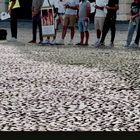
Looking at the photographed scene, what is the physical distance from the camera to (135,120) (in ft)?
16.3

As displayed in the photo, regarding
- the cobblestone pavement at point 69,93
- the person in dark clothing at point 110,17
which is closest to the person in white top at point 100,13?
the person in dark clothing at point 110,17

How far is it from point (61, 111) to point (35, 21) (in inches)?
424

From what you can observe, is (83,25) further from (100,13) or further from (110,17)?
→ (110,17)

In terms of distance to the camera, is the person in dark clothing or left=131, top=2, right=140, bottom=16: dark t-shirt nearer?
the person in dark clothing

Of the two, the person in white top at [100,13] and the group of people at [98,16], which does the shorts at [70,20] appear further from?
the person in white top at [100,13]

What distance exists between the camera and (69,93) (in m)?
6.54

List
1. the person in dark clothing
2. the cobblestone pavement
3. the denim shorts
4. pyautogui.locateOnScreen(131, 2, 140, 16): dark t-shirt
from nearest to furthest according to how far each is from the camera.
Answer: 1. the cobblestone pavement
2. the person in dark clothing
3. pyautogui.locateOnScreen(131, 2, 140, 16): dark t-shirt
4. the denim shorts

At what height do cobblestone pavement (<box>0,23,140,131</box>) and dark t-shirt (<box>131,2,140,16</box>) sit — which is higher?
dark t-shirt (<box>131,2,140,16</box>)

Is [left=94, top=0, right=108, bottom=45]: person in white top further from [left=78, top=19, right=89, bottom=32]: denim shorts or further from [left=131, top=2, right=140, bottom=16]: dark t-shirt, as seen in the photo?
[left=131, top=2, right=140, bottom=16]: dark t-shirt

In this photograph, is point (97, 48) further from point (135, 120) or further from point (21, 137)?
point (21, 137)

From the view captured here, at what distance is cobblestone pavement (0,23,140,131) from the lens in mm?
4867

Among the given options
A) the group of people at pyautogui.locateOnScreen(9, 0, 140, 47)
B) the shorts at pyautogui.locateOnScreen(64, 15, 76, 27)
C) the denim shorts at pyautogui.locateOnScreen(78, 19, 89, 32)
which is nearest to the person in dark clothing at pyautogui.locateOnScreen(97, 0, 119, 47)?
the group of people at pyautogui.locateOnScreen(9, 0, 140, 47)

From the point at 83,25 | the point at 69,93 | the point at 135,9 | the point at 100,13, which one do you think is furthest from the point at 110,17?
the point at 69,93

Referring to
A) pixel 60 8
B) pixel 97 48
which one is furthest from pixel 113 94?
pixel 60 8
